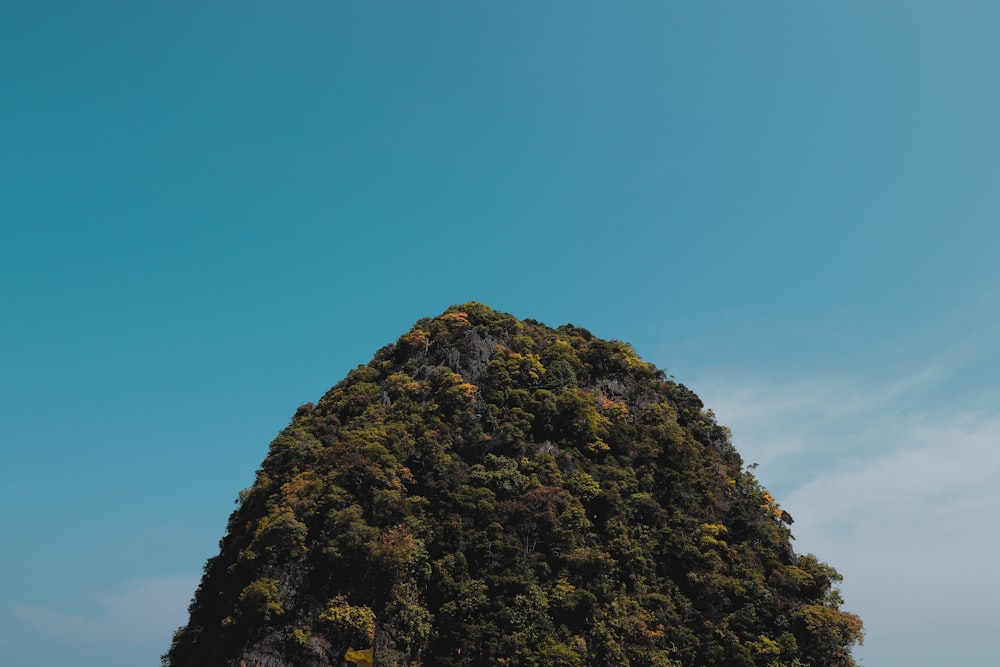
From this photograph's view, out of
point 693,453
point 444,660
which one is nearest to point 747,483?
point 693,453

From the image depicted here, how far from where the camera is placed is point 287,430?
50.8m

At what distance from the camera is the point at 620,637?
3741cm

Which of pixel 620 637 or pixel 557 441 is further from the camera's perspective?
pixel 557 441

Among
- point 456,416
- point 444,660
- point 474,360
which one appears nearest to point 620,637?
point 444,660

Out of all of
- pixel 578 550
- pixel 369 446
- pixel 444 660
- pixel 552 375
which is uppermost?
pixel 552 375

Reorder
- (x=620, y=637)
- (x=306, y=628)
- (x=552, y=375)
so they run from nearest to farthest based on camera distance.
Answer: (x=306, y=628) < (x=620, y=637) < (x=552, y=375)

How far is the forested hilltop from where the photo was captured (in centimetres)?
3625

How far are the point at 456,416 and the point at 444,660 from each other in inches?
693

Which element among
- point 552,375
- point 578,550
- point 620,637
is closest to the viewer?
point 620,637

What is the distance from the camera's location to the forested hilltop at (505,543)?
36250 mm

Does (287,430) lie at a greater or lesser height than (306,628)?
greater

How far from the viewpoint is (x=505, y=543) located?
133 feet

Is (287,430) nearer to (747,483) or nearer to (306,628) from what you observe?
(306,628)

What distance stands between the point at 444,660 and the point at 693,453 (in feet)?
79.7
